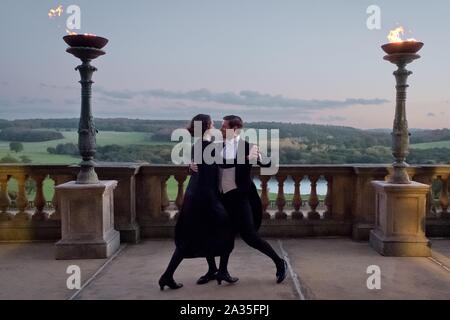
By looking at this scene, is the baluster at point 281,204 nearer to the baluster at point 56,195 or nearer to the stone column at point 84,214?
the stone column at point 84,214

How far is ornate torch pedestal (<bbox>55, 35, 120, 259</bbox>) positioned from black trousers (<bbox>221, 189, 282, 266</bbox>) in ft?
7.58

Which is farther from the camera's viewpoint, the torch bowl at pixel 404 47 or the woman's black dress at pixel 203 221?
the torch bowl at pixel 404 47

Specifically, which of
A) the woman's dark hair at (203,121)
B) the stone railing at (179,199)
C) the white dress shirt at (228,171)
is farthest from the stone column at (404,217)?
the woman's dark hair at (203,121)

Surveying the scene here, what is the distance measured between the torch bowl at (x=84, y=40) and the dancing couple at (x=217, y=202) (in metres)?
2.47

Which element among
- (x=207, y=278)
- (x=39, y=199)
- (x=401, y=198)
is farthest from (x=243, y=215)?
(x=39, y=199)

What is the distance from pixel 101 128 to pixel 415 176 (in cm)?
496

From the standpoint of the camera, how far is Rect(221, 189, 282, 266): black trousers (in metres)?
5.58

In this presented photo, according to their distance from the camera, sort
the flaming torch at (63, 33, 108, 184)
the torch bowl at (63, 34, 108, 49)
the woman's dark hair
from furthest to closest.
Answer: the flaming torch at (63, 33, 108, 184) → the torch bowl at (63, 34, 108, 49) → the woman's dark hair

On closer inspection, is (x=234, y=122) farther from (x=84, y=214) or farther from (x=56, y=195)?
(x=56, y=195)

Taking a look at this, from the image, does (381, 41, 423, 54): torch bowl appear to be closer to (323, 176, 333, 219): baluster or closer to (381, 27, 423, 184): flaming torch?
(381, 27, 423, 184): flaming torch

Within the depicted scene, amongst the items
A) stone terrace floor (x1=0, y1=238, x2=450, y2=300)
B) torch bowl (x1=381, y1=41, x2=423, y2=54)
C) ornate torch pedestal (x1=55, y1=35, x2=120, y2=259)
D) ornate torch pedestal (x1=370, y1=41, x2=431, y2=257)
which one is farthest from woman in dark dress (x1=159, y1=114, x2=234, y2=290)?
torch bowl (x1=381, y1=41, x2=423, y2=54)

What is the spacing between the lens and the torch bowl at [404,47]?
720cm
